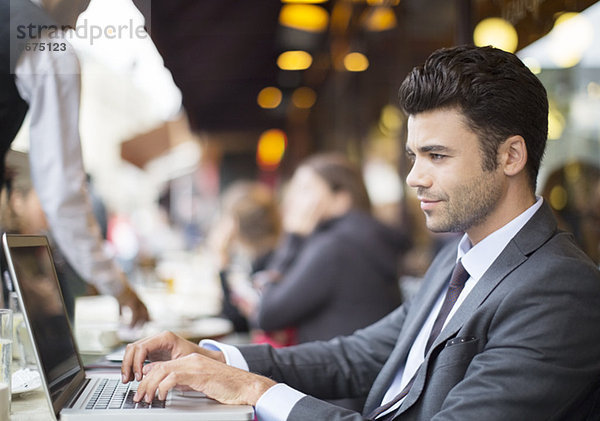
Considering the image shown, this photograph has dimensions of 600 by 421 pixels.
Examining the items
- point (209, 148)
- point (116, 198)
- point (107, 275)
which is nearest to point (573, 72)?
point (107, 275)

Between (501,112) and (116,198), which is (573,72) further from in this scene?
(116,198)

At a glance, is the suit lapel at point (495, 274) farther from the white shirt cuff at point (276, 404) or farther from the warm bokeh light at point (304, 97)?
the warm bokeh light at point (304, 97)

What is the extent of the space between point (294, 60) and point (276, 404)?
8.09m

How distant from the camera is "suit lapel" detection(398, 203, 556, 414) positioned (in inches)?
52.9

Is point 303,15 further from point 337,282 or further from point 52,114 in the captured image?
point 52,114

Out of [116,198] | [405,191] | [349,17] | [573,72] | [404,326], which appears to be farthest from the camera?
[116,198]

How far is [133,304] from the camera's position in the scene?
242 cm

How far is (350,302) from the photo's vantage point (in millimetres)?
3113

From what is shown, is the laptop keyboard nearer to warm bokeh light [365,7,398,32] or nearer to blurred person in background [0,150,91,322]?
blurred person in background [0,150,91,322]

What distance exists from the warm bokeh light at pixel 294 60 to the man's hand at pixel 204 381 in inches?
297

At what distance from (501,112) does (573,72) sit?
1550 mm

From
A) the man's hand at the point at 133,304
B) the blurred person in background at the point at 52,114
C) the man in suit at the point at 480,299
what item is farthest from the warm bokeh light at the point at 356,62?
the man in suit at the point at 480,299

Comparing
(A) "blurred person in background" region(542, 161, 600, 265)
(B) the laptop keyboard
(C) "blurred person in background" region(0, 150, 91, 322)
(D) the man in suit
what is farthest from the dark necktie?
(A) "blurred person in background" region(542, 161, 600, 265)

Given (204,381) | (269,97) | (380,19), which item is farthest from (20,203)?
(269,97)
